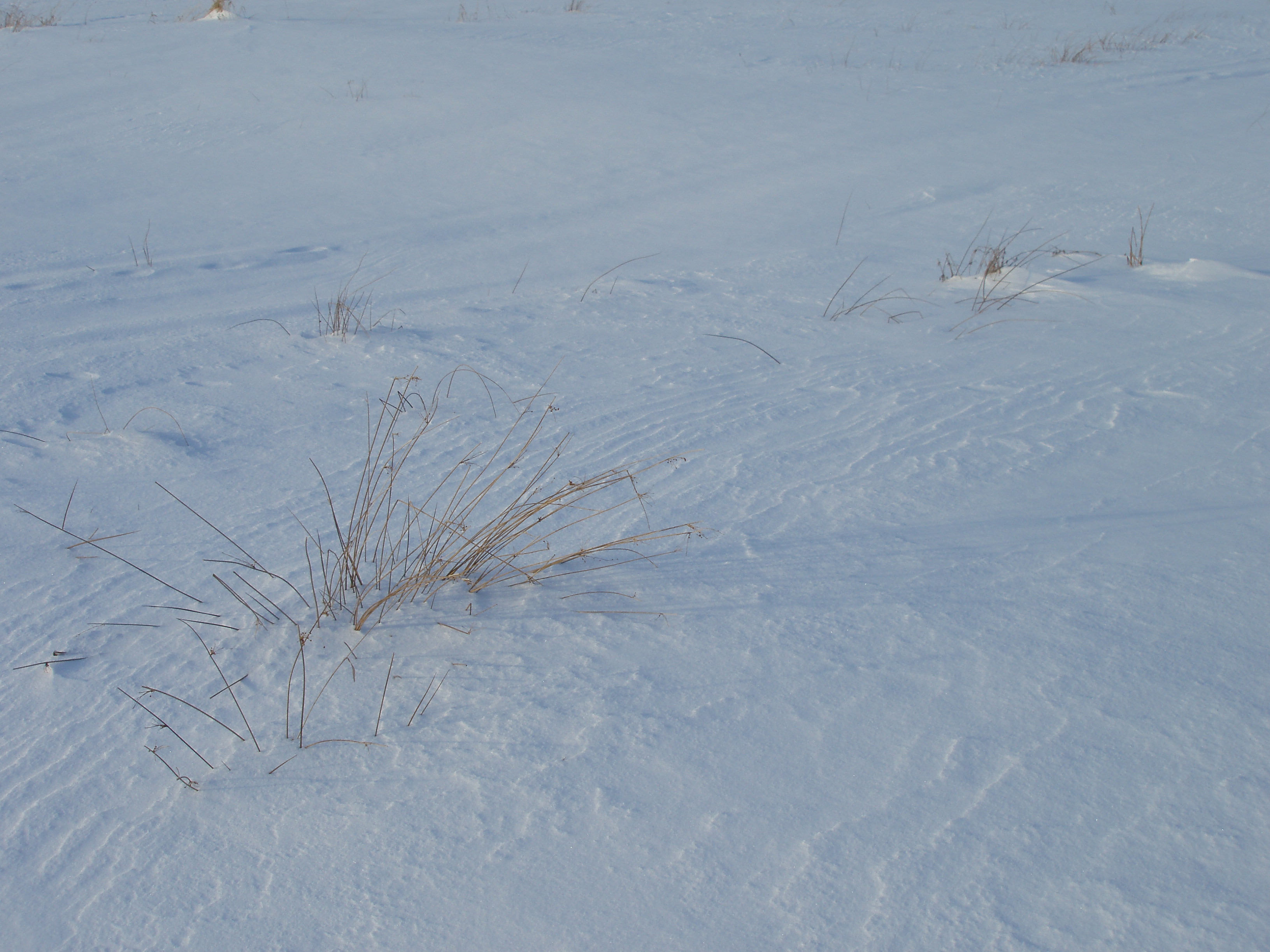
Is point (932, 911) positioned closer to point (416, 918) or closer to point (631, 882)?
point (631, 882)

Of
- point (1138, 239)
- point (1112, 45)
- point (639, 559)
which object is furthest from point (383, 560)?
point (1112, 45)

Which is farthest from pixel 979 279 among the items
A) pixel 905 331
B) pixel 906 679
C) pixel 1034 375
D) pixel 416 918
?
pixel 416 918

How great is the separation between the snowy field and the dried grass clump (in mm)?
31

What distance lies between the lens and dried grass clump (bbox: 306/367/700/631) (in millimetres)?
2049

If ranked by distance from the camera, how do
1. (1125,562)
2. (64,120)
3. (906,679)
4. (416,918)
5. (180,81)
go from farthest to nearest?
(180,81)
(64,120)
(1125,562)
(906,679)
(416,918)

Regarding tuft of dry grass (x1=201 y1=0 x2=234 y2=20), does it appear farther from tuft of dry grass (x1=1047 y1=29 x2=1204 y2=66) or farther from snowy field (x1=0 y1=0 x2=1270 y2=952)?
tuft of dry grass (x1=1047 y1=29 x2=1204 y2=66)

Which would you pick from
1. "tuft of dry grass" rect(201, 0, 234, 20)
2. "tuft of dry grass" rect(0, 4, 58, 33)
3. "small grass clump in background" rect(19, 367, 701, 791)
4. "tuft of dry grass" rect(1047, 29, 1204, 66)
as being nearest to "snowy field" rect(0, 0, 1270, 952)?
"small grass clump in background" rect(19, 367, 701, 791)

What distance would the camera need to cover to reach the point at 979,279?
4305 millimetres

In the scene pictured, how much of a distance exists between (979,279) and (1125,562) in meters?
2.39

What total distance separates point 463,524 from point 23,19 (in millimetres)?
8633

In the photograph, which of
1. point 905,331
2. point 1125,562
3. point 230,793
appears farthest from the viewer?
point 905,331

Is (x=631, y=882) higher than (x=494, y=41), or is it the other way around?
(x=494, y=41)

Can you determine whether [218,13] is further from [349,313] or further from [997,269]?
[997,269]

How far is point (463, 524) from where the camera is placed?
7.06ft
